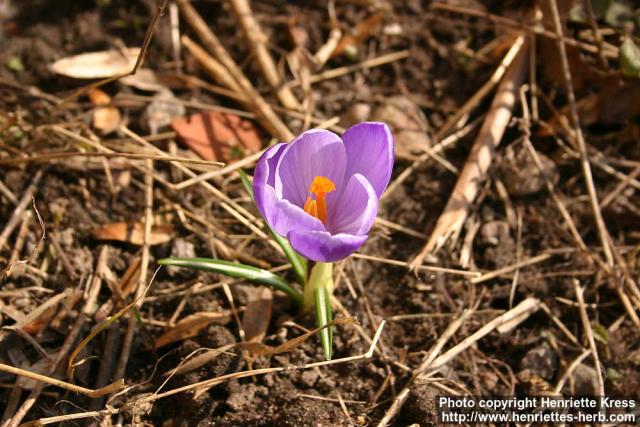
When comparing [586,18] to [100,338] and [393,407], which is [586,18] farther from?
[100,338]

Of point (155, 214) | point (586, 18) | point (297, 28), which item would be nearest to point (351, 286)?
point (155, 214)

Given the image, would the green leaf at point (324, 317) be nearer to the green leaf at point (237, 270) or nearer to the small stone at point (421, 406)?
the green leaf at point (237, 270)

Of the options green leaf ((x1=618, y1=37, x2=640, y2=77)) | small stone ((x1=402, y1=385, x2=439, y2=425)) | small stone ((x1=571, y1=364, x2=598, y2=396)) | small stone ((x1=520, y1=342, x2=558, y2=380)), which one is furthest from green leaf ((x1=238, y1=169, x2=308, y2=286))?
green leaf ((x1=618, y1=37, x2=640, y2=77))

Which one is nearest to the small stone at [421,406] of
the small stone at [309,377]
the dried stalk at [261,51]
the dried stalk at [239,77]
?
the small stone at [309,377]

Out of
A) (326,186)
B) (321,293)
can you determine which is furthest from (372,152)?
(321,293)

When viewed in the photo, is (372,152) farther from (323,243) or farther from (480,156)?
(480,156)

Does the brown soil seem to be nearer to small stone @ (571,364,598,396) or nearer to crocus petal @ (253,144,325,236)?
small stone @ (571,364,598,396)
